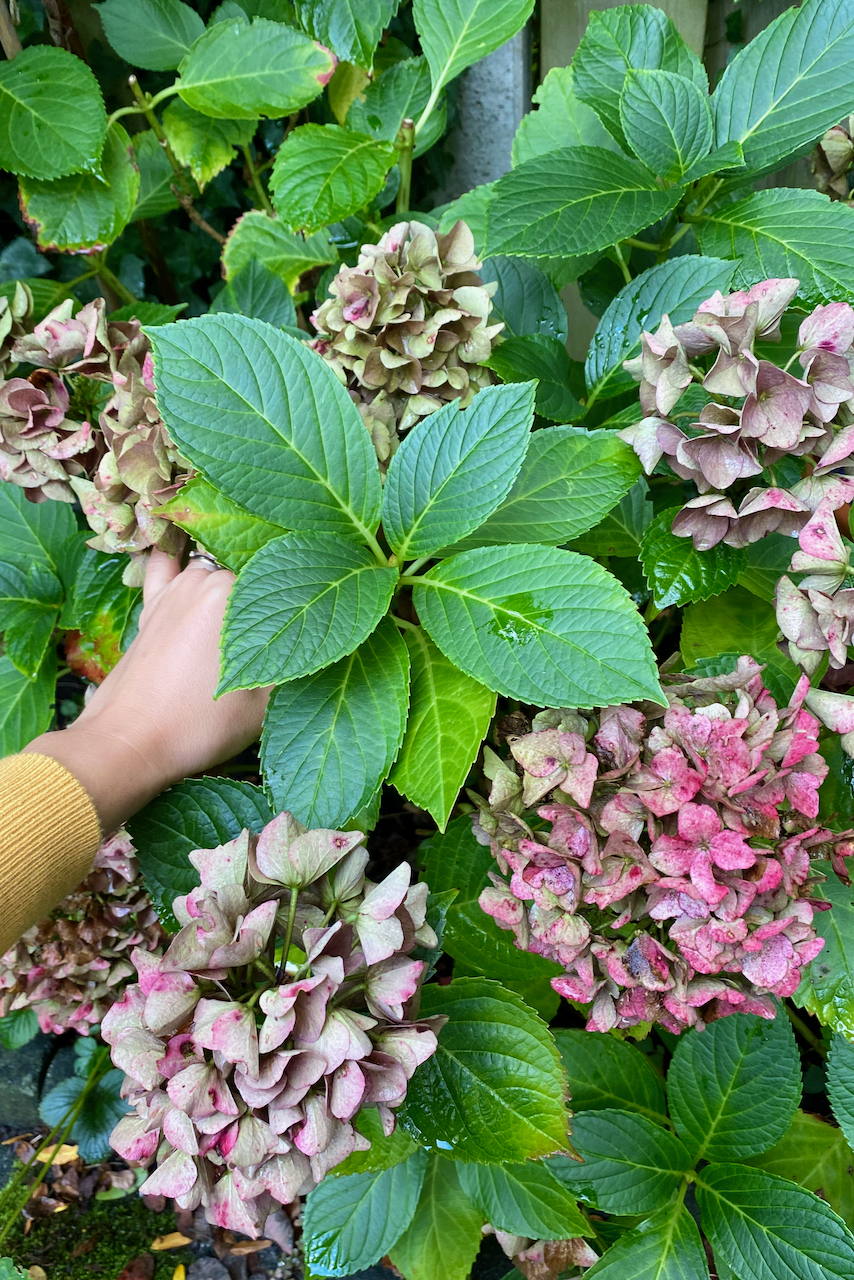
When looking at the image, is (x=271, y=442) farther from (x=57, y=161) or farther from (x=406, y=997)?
(x=57, y=161)

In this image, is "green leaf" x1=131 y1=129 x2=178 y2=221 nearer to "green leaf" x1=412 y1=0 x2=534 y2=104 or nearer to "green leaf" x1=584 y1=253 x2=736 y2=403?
"green leaf" x1=412 y1=0 x2=534 y2=104

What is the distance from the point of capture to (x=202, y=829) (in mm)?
782

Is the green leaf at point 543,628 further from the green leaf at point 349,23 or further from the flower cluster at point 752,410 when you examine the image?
the green leaf at point 349,23

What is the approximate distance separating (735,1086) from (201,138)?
144cm

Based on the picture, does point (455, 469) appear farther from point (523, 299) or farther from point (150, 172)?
point (150, 172)

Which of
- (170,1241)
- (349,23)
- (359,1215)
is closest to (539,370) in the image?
(349,23)

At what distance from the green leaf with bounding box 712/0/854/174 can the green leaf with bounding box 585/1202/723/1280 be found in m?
1.11

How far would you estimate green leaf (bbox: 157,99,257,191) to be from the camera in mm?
1224

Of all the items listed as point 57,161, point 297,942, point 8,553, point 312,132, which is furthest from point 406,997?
point 57,161

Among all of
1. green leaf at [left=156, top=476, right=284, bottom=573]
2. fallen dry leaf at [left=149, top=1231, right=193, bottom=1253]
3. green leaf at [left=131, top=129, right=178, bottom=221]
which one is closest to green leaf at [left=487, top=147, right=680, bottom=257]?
green leaf at [left=156, top=476, right=284, bottom=573]

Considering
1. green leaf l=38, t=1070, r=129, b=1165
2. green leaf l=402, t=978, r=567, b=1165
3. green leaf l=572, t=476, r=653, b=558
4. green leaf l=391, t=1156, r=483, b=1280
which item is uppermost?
green leaf l=572, t=476, r=653, b=558

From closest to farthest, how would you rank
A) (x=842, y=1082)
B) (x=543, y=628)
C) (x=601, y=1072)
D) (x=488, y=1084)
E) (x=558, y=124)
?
(x=543, y=628) < (x=488, y=1084) < (x=842, y=1082) < (x=601, y=1072) < (x=558, y=124)

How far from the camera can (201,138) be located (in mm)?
1225

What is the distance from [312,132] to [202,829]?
0.89 meters
